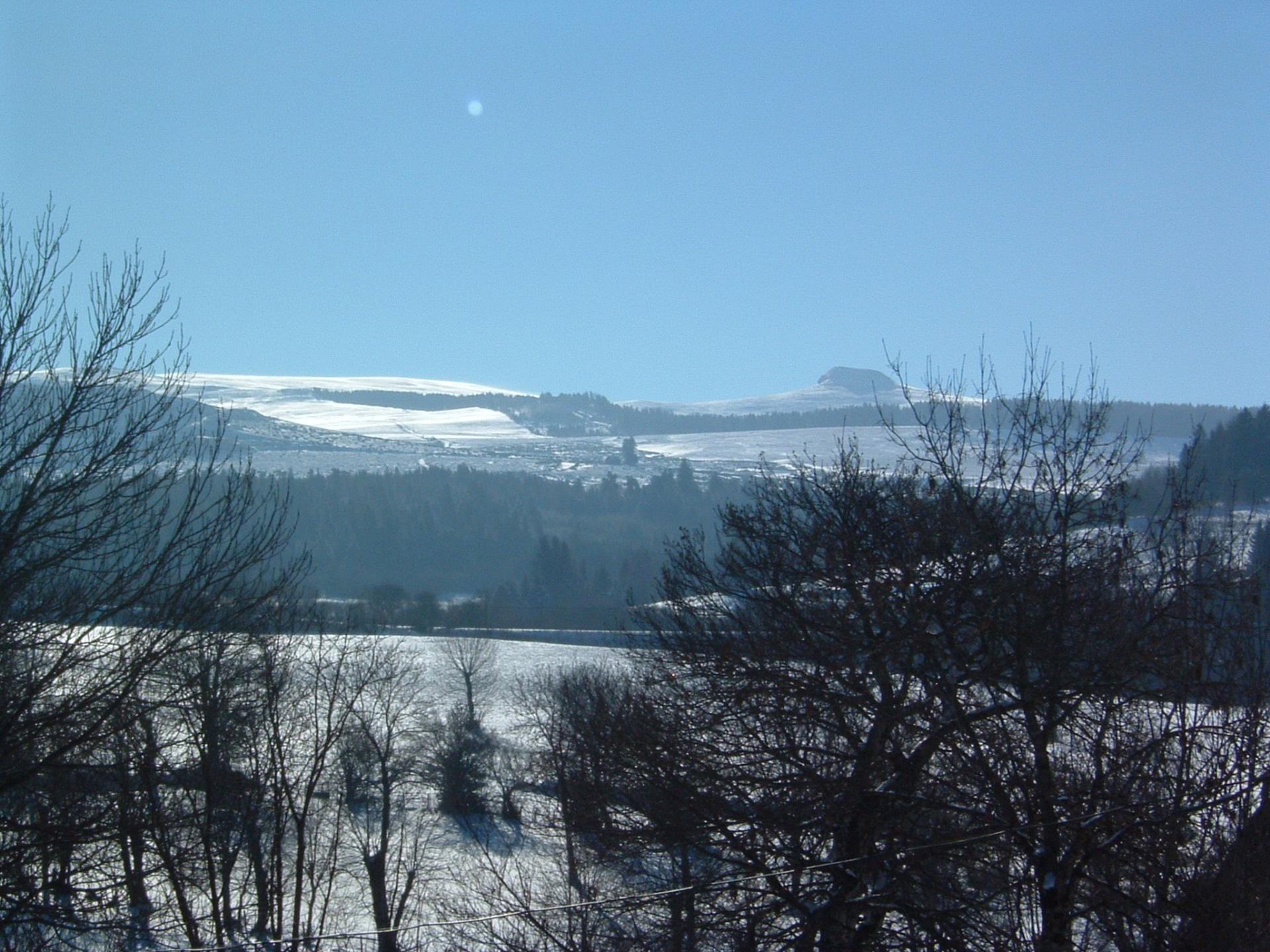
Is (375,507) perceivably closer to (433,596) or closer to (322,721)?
(433,596)

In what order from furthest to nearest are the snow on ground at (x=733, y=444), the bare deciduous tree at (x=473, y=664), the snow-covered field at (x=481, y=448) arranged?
the snow-covered field at (x=481, y=448) → the snow on ground at (x=733, y=444) → the bare deciduous tree at (x=473, y=664)

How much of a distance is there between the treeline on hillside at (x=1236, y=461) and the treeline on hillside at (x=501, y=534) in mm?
28742

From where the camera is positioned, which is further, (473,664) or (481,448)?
(481,448)

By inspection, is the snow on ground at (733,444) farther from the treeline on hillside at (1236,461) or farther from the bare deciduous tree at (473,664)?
the bare deciduous tree at (473,664)

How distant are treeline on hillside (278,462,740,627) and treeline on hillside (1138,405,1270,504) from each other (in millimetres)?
28742

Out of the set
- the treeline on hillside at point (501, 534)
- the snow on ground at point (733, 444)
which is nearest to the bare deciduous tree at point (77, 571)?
the treeline on hillside at point (501, 534)

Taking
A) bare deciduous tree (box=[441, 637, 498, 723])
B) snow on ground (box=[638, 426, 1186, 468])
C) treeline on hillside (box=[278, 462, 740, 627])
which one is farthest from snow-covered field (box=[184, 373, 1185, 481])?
bare deciduous tree (box=[441, 637, 498, 723])

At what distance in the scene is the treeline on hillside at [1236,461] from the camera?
666 inches

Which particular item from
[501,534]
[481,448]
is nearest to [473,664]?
[501,534]

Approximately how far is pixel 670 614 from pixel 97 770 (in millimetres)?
8066

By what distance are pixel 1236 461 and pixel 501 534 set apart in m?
76.5

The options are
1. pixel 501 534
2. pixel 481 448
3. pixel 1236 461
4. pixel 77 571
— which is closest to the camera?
pixel 77 571

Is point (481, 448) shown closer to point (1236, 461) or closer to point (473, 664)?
point (473, 664)

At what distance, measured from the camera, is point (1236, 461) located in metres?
32.1
